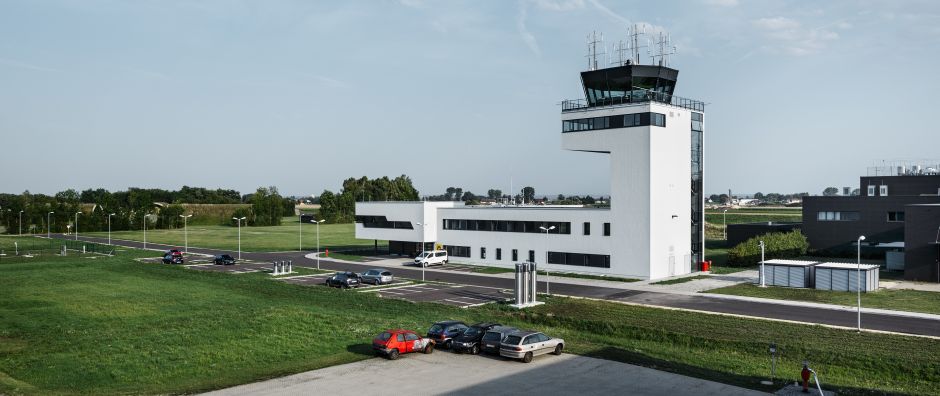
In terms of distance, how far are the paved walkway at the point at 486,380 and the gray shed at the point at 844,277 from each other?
30.8 metres

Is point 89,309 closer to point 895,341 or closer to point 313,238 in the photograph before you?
point 895,341

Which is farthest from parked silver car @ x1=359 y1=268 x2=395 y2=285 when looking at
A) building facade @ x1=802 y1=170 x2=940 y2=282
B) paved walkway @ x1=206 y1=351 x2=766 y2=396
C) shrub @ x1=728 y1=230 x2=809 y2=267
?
building facade @ x1=802 y1=170 x2=940 y2=282

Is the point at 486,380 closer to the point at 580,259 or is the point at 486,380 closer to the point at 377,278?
the point at 377,278

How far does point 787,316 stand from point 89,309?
145 ft

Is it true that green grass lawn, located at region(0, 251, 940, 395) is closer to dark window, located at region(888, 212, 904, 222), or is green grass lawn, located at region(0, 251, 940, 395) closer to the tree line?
dark window, located at region(888, 212, 904, 222)

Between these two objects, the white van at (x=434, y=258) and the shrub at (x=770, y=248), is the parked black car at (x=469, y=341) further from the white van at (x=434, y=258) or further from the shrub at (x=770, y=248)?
the shrub at (x=770, y=248)

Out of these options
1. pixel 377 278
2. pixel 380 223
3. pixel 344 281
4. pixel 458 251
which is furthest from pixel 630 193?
pixel 380 223

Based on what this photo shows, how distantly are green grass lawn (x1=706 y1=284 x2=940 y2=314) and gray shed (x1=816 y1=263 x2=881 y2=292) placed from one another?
89 cm

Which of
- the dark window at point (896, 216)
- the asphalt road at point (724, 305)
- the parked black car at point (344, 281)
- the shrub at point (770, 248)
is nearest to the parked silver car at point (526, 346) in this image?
the asphalt road at point (724, 305)

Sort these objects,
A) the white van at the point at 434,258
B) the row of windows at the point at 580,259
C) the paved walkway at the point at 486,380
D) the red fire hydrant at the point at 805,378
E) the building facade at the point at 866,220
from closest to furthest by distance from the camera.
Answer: the red fire hydrant at the point at 805,378 < the paved walkway at the point at 486,380 < the row of windows at the point at 580,259 < the white van at the point at 434,258 < the building facade at the point at 866,220

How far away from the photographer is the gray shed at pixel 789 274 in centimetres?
5184

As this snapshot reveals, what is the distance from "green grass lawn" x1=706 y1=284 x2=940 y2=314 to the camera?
42.8 metres

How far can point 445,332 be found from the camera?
104ft

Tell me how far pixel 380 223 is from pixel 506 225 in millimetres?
18857
